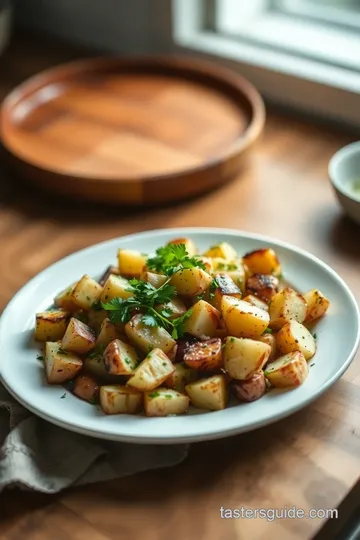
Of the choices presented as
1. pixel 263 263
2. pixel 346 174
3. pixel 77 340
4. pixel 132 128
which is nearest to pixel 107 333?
pixel 77 340

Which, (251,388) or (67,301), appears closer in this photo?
(251,388)

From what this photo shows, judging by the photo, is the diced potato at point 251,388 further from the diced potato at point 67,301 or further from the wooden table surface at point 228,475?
the diced potato at point 67,301

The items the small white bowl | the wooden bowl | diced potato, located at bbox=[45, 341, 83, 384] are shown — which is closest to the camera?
diced potato, located at bbox=[45, 341, 83, 384]

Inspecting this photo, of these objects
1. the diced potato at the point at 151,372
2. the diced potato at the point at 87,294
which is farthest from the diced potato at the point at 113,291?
the diced potato at the point at 151,372

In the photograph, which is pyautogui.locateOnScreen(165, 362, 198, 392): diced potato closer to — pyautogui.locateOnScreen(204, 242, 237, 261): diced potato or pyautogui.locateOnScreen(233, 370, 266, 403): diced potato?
pyautogui.locateOnScreen(233, 370, 266, 403): diced potato

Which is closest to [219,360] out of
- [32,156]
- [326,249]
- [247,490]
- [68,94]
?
[247,490]

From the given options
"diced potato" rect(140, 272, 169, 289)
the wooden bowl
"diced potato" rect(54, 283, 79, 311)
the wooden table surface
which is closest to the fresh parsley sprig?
"diced potato" rect(140, 272, 169, 289)

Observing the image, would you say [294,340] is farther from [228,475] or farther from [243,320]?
[228,475]
